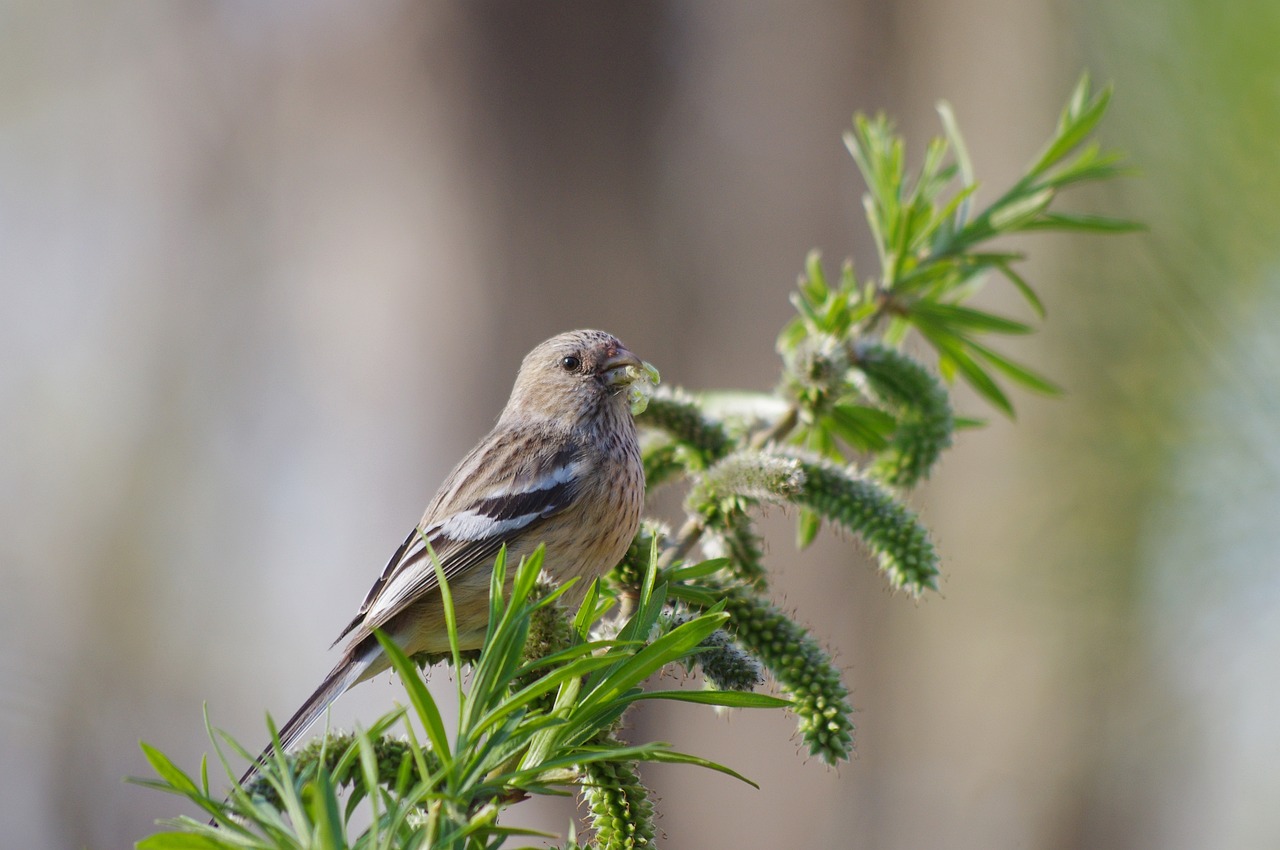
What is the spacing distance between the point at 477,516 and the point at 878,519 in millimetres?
1192

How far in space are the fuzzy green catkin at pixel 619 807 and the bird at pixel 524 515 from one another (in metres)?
0.96

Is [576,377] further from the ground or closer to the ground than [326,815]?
further from the ground

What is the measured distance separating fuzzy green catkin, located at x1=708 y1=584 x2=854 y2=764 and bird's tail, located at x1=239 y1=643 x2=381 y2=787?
1.00m

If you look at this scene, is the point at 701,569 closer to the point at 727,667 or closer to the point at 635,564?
the point at 727,667

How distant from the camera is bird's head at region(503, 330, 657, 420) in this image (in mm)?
3033

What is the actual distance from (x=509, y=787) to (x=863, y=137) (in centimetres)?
241

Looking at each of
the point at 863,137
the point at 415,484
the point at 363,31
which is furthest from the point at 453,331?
the point at 863,137

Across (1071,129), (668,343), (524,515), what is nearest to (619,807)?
(524,515)

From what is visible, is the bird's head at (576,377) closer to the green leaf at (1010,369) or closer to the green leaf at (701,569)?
the green leaf at (1010,369)

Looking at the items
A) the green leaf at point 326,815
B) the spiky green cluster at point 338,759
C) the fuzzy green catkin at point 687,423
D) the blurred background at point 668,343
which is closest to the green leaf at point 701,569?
the spiky green cluster at point 338,759

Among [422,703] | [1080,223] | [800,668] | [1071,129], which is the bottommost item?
[422,703]

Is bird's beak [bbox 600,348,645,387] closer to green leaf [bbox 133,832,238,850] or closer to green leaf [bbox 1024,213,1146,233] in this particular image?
green leaf [bbox 1024,213,1146,233]

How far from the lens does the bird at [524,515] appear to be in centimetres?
250

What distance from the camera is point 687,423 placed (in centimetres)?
245
